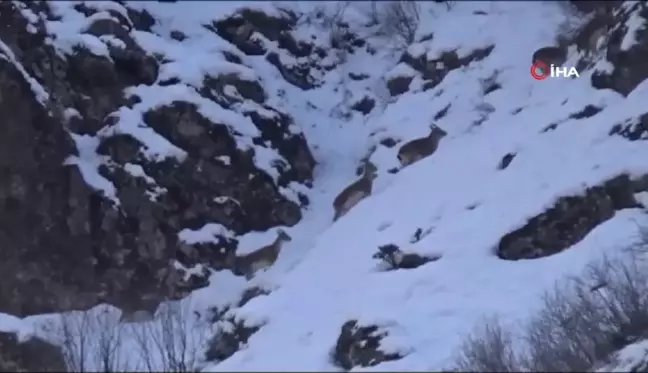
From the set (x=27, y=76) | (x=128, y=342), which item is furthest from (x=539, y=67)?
(x=128, y=342)

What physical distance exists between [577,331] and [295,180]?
16969mm

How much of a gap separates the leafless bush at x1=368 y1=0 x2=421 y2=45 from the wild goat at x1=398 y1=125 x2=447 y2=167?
829 centimetres

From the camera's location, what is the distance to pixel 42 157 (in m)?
25.5

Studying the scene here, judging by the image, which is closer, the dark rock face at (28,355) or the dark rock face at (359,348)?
the dark rock face at (359,348)

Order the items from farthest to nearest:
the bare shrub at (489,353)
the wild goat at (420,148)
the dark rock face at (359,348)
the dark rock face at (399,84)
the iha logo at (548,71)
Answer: the dark rock face at (399,84) → the wild goat at (420,148) → the iha logo at (548,71) → the dark rock face at (359,348) → the bare shrub at (489,353)

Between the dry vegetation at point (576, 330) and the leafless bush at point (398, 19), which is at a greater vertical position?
the leafless bush at point (398, 19)

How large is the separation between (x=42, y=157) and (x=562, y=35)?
16.4 meters

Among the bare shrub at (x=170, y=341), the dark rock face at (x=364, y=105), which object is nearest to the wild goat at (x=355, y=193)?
the dark rock face at (x=364, y=105)

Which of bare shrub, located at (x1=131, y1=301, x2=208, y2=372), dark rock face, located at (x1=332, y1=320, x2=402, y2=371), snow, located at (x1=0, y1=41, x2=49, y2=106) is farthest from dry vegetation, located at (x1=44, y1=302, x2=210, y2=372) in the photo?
snow, located at (x1=0, y1=41, x2=49, y2=106)

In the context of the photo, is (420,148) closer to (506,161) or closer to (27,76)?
(506,161)

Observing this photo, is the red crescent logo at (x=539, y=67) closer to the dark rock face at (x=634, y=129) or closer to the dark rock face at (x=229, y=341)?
the dark rock face at (x=634, y=129)

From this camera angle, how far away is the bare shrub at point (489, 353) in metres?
13.9

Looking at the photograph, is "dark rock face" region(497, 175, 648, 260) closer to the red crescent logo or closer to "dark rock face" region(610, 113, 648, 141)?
"dark rock face" region(610, 113, 648, 141)

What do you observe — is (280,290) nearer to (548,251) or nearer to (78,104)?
(548,251)
